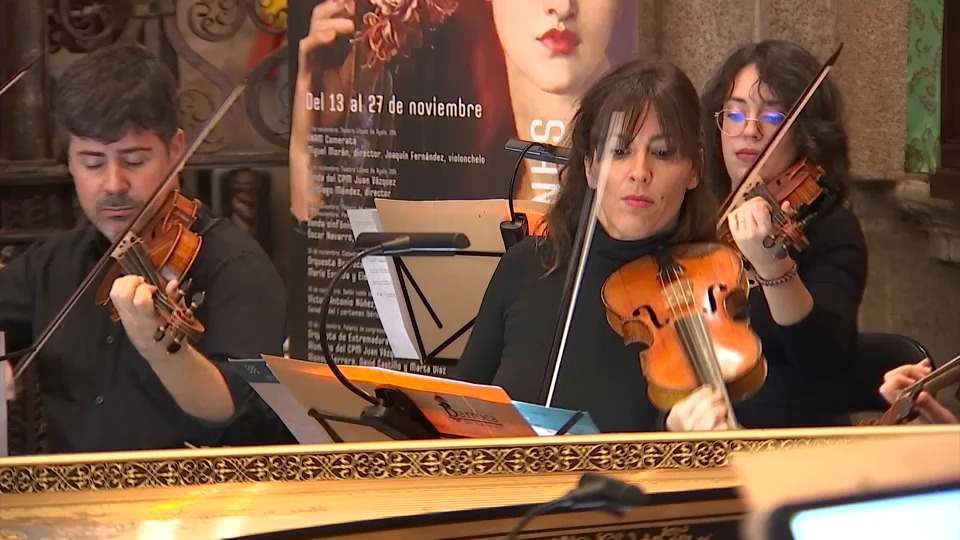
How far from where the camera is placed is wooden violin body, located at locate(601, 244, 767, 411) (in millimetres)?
1721

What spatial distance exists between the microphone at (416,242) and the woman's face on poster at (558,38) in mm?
354

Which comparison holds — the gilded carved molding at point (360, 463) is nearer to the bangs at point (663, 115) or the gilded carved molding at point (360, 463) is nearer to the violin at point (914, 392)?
the violin at point (914, 392)

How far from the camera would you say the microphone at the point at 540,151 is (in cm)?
190

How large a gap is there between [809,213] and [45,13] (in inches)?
53.4

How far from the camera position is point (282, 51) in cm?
218

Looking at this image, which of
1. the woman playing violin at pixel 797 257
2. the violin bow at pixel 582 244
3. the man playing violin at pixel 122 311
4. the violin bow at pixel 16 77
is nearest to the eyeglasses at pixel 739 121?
the woman playing violin at pixel 797 257

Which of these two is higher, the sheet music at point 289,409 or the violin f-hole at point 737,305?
the violin f-hole at point 737,305

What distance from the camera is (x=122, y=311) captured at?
1.86m

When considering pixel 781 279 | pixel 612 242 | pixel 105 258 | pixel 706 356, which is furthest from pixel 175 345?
pixel 781 279

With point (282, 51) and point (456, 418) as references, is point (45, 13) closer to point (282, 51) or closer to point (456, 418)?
point (282, 51)

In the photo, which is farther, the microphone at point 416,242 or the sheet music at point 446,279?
the sheet music at point 446,279

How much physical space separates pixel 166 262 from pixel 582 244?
69 cm

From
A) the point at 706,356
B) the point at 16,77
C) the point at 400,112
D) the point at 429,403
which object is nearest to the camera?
the point at 429,403

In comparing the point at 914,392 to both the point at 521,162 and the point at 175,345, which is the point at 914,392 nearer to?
the point at 521,162
